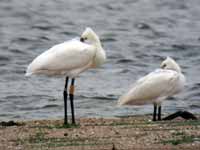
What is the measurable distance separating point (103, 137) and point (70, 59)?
101 inches

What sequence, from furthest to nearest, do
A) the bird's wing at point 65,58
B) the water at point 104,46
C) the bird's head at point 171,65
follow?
the water at point 104,46 < the bird's head at point 171,65 < the bird's wing at point 65,58

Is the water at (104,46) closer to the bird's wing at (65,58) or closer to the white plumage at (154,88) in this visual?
the white plumage at (154,88)

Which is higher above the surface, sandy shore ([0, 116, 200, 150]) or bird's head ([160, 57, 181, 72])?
bird's head ([160, 57, 181, 72])

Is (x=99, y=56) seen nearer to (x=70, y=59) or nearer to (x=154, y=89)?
(x=70, y=59)

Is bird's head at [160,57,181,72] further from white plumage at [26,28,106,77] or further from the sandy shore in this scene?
the sandy shore

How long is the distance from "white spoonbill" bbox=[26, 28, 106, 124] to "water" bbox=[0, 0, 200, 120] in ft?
13.2

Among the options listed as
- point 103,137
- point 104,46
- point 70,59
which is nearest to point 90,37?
point 70,59

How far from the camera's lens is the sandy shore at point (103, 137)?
445 inches

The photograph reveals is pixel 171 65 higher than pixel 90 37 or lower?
lower

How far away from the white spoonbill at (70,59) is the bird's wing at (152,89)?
0.97m

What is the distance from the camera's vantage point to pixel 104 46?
28594 mm

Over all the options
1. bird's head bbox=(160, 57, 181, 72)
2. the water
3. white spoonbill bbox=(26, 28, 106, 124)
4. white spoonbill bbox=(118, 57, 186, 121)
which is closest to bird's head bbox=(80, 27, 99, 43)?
white spoonbill bbox=(26, 28, 106, 124)

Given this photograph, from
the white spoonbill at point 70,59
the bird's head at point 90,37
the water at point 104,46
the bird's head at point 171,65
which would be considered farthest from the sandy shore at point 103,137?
the water at point 104,46

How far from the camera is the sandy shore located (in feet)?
37.1
